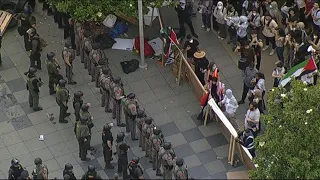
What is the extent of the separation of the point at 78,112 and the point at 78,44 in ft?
11.8

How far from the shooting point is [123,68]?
2970cm

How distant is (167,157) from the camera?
24312 mm

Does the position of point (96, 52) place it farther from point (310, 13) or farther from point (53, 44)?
point (310, 13)

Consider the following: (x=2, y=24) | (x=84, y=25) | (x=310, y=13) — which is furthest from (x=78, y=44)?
(x=310, y=13)

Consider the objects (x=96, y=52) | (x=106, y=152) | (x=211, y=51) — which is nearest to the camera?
(x=106, y=152)

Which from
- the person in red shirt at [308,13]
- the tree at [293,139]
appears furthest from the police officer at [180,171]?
the person in red shirt at [308,13]

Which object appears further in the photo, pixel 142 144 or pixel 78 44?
pixel 78 44

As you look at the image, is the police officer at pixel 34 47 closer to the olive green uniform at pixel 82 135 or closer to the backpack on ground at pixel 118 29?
the backpack on ground at pixel 118 29

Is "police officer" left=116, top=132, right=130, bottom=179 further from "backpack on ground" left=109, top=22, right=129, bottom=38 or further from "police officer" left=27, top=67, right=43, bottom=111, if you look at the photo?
"backpack on ground" left=109, top=22, right=129, bottom=38

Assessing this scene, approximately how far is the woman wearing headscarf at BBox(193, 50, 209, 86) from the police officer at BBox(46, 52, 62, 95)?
4.15m

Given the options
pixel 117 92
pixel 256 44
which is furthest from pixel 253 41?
pixel 117 92

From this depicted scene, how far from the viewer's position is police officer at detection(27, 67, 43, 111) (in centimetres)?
2708

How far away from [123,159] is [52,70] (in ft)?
13.9

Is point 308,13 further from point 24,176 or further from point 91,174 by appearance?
point 24,176
